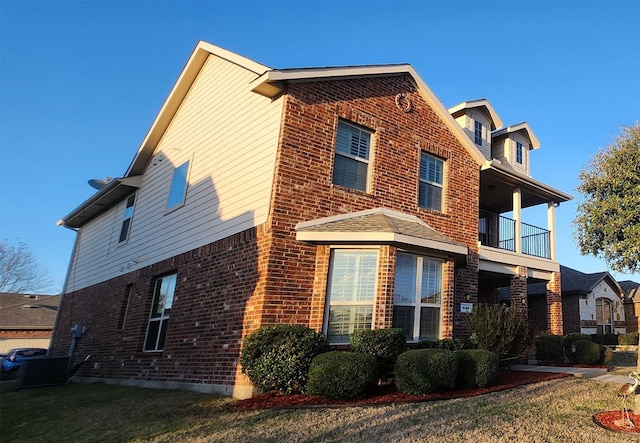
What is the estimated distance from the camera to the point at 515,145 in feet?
54.7

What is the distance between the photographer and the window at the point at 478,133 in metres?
15.5

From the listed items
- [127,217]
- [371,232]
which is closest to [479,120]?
[371,232]

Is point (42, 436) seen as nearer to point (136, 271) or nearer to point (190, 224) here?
point (190, 224)

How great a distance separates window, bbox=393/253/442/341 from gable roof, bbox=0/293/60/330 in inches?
1118

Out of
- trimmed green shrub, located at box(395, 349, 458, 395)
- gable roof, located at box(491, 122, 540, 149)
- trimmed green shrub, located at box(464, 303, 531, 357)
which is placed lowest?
trimmed green shrub, located at box(395, 349, 458, 395)

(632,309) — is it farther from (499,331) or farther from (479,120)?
(499,331)

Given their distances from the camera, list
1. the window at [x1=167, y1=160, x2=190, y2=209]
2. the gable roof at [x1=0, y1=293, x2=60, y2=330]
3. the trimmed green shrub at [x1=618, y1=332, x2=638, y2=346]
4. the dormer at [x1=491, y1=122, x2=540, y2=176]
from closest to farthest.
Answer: the window at [x1=167, y1=160, x2=190, y2=209] < the dormer at [x1=491, y1=122, x2=540, y2=176] < the trimmed green shrub at [x1=618, y1=332, x2=638, y2=346] < the gable roof at [x1=0, y1=293, x2=60, y2=330]

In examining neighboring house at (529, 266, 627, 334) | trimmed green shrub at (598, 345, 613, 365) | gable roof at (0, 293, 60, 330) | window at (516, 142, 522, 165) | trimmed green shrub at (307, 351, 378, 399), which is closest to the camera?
trimmed green shrub at (307, 351, 378, 399)

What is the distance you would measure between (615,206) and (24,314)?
120 ft

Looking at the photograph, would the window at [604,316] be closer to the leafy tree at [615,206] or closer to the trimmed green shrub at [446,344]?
the leafy tree at [615,206]

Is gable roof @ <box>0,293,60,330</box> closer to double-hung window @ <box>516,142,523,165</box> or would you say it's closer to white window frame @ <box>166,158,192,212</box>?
white window frame @ <box>166,158,192,212</box>

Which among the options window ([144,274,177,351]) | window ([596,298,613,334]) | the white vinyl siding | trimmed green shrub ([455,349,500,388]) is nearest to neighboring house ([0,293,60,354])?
the white vinyl siding

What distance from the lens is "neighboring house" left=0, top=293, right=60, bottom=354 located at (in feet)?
102

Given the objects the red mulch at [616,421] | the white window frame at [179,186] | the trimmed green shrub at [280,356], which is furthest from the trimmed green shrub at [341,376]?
the white window frame at [179,186]
